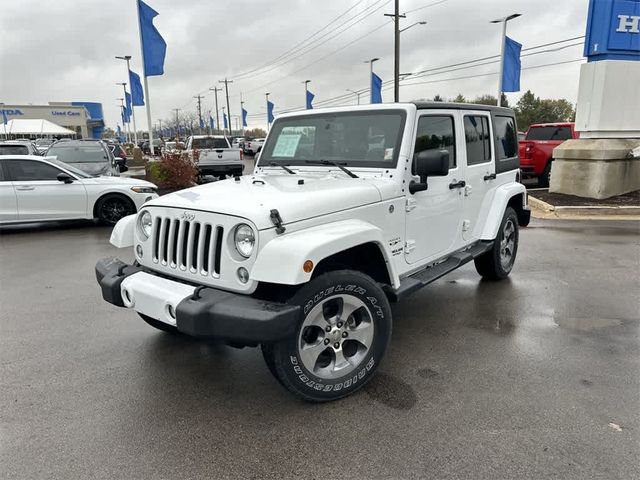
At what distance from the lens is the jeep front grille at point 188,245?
2955mm

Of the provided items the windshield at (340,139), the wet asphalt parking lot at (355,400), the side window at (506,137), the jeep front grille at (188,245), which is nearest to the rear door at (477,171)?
the side window at (506,137)

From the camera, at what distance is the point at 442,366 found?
11.9 ft

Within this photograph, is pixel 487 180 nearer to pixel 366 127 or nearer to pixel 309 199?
pixel 366 127

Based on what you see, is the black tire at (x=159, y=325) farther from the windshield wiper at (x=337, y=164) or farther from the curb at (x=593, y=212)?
the curb at (x=593, y=212)

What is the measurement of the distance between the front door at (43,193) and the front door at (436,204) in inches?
297

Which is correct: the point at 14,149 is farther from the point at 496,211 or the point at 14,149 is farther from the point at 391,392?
the point at 391,392

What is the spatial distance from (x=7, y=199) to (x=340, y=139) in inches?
300

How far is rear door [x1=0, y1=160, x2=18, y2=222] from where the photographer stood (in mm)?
8859

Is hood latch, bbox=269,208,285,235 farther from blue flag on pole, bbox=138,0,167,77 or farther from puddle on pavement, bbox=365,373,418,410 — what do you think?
blue flag on pole, bbox=138,0,167,77

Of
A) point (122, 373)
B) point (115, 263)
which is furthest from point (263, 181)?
point (122, 373)

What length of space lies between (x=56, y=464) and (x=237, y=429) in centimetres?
97

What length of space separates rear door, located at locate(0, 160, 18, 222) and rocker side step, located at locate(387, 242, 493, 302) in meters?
8.20

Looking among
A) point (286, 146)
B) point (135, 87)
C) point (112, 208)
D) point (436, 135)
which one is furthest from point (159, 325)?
point (135, 87)

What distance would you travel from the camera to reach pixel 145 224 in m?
3.52
